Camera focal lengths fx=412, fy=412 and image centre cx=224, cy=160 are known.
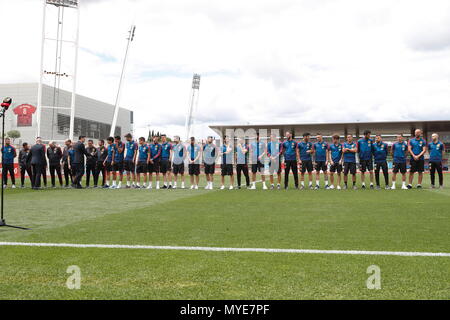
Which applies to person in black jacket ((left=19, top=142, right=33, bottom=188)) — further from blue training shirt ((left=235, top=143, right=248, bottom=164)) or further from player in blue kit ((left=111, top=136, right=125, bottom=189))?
blue training shirt ((left=235, top=143, right=248, bottom=164))

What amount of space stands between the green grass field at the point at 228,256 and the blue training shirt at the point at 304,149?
21.7ft

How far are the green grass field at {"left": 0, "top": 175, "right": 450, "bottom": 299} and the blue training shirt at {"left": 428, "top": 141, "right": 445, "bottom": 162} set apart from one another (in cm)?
637

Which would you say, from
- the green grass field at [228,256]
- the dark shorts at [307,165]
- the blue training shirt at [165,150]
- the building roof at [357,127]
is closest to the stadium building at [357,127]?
the building roof at [357,127]

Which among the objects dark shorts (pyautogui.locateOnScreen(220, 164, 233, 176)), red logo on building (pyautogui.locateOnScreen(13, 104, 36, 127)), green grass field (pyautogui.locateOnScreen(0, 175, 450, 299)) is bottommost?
green grass field (pyautogui.locateOnScreen(0, 175, 450, 299))

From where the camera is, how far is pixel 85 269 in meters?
4.08

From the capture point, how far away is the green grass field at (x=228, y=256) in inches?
135

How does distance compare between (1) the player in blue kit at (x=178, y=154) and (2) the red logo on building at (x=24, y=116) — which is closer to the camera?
(1) the player in blue kit at (x=178, y=154)

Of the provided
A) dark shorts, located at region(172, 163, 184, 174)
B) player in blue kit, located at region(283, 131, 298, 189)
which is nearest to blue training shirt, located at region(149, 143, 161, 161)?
dark shorts, located at region(172, 163, 184, 174)

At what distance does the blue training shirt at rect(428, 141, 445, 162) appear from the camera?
14500 mm

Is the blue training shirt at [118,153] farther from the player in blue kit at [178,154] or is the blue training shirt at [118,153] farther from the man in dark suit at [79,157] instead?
the player in blue kit at [178,154]

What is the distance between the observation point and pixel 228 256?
4566 mm

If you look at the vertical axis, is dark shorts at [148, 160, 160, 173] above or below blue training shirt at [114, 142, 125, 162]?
below
